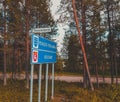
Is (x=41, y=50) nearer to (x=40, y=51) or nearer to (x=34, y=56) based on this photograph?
(x=40, y=51)

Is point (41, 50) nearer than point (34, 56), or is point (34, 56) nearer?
point (34, 56)

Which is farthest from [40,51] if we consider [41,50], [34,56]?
[34,56]

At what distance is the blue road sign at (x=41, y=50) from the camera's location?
31.6 feet

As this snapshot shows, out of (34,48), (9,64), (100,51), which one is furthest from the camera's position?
(9,64)

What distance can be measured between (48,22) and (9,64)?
22.5 metres

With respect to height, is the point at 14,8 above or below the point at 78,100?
above

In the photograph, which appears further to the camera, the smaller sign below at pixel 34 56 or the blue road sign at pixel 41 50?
the blue road sign at pixel 41 50

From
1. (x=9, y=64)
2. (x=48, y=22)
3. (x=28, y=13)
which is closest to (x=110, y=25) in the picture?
(x=48, y=22)

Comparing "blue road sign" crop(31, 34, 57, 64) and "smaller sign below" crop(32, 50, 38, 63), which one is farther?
"blue road sign" crop(31, 34, 57, 64)

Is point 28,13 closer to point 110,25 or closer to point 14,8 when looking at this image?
point 14,8

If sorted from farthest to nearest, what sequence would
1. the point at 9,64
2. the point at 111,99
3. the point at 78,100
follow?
1. the point at 9,64
2. the point at 111,99
3. the point at 78,100

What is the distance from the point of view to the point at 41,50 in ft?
35.2

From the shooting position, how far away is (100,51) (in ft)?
90.1

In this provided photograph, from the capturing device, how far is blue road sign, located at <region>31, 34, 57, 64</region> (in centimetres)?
962
